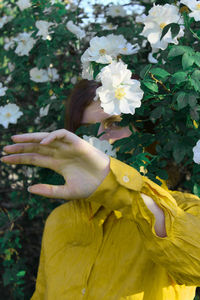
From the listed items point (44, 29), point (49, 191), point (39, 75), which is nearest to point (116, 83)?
point (49, 191)

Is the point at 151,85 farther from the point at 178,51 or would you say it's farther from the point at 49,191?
the point at 49,191

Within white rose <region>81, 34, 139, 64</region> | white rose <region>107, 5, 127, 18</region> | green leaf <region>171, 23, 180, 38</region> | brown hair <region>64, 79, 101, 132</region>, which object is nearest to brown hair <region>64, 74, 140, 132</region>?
brown hair <region>64, 79, 101, 132</region>

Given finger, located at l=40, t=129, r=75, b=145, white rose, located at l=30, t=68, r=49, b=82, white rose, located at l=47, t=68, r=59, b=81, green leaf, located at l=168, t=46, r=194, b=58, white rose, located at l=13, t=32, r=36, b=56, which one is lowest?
white rose, located at l=47, t=68, r=59, b=81

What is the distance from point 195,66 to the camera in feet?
4.02

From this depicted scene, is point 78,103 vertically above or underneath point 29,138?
underneath

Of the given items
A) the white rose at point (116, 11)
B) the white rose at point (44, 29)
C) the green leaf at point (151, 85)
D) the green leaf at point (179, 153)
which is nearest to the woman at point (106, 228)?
the green leaf at point (179, 153)

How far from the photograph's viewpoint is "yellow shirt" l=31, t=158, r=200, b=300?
0.93 m

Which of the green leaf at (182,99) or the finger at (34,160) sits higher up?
the finger at (34,160)

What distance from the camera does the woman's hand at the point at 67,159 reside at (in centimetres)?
86

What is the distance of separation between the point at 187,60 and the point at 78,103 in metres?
0.53

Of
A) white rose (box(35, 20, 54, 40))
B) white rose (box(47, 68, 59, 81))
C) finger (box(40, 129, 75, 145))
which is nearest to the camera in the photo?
finger (box(40, 129, 75, 145))

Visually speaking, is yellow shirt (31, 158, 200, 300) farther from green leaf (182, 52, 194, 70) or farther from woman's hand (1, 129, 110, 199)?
green leaf (182, 52, 194, 70)

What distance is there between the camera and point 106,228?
1.31 metres

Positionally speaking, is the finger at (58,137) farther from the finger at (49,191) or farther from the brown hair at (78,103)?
the brown hair at (78,103)
